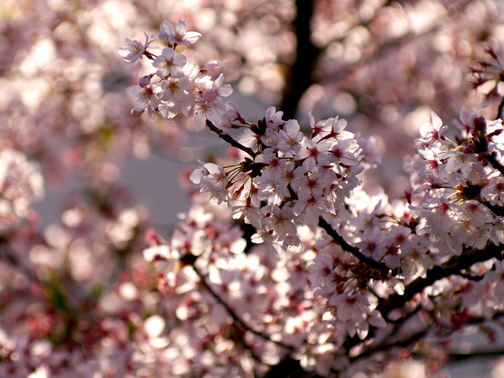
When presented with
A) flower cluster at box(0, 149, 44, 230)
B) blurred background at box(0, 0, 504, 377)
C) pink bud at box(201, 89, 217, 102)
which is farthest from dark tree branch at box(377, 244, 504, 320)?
flower cluster at box(0, 149, 44, 230)

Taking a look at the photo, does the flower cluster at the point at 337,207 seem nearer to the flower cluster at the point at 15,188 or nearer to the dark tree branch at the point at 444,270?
the dark tree branch at the point at 444,270

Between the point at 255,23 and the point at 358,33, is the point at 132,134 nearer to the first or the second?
the point at 255,23

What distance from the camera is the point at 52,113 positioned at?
13.8ft

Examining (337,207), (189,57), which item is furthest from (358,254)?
(189,57)

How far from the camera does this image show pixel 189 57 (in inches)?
141

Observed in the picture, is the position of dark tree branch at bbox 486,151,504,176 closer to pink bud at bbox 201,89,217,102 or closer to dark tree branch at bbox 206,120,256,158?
dark tree branch at bbox 206,120,256,158

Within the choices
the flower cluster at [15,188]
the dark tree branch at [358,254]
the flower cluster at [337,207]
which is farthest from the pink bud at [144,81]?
the flower cluster at [15,188]

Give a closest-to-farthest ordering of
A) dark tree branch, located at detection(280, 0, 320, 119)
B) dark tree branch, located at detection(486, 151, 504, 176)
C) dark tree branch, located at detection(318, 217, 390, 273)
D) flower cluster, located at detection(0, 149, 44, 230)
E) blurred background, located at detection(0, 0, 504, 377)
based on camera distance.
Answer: dark tree branch, located at detection(486, 151, 504, 176) < dark tree branch, located at detection(318, 217, 390, 273) < flower cluster, located at detection(0, 149, 44, 230) < dark tree branch, located at detection(280, 0, 320, 119) < blurred background, located at detection(0, 0, 504, 377)

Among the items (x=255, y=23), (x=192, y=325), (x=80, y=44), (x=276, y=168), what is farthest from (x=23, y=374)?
(x=255, y=23)

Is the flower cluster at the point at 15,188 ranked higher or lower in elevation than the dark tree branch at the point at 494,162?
lower

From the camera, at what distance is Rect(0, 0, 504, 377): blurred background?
3809 millimetres

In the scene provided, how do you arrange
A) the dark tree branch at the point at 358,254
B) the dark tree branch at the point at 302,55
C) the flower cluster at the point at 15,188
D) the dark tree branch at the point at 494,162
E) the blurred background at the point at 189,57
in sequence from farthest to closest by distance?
1. the blurred background at the point at 189,57
2. the dark tree branch at the point at 302,55
3. the flower cluster at the point at 15,188
4. the dark tree branch at the point at 358,254
5. the dark tree branch at the point at 494,162

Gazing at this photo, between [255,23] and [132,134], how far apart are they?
69.0 inches

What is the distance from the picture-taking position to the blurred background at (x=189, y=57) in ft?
12.5
